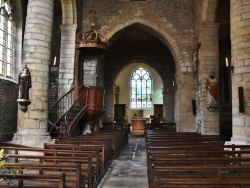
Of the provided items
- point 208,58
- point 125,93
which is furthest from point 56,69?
point 125,93

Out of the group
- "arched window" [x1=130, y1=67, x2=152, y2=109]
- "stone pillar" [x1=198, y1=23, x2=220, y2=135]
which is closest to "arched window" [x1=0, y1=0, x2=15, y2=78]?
"stone pillar" [x1=198, y1=23, x2=220, y2=135]

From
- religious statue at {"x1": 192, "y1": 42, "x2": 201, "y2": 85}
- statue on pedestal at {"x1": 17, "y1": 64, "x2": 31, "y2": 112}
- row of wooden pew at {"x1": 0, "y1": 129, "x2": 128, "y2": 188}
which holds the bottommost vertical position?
row of wooden pew at {"x1": 0, "y1": 129, "x2": 128, "y2": 188}

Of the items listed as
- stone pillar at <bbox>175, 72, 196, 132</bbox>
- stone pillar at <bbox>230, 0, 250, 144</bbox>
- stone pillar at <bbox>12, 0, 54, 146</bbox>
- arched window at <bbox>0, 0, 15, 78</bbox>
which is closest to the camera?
stone pillar at <bbox>230, 0, 250, 144</bbox>

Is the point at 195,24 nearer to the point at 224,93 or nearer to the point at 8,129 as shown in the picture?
the point at 224,93

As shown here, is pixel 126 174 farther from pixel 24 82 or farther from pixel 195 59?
pixel 195 59

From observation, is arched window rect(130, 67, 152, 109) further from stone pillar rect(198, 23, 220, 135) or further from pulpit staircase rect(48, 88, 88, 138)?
stone pillar rect(198, 23, 220, 135)

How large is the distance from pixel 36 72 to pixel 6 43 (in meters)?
3.43

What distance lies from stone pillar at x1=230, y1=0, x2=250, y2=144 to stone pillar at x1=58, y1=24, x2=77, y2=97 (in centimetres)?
688

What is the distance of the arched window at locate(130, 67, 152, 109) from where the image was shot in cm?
2531

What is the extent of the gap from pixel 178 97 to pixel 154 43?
7.11 m

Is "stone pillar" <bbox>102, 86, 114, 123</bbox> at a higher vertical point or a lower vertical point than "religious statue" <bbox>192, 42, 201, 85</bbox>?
lower

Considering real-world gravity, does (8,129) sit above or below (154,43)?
below

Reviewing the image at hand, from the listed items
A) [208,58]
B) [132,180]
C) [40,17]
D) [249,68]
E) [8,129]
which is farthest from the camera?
[208,58]

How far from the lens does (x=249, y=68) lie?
21.9 feet
